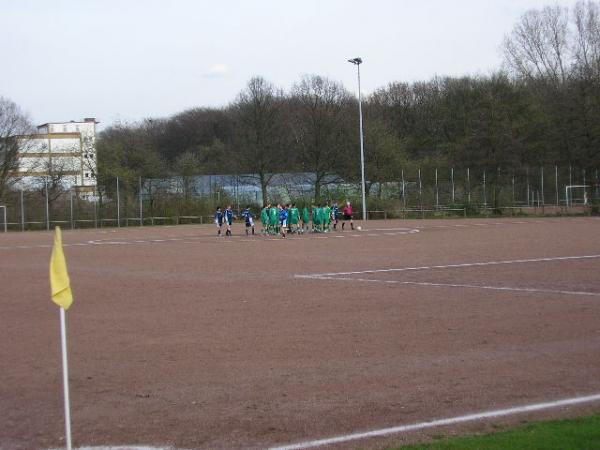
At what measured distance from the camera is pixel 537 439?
5.32 meters

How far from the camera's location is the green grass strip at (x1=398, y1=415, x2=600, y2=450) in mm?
5160

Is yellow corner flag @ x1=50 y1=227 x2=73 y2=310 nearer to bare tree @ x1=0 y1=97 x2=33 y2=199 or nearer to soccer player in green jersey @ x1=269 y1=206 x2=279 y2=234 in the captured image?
soccer player in green jersey @ x1=269 y1=206 x2=279 y2=234

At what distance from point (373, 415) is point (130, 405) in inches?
88.6

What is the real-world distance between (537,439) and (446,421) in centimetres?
89

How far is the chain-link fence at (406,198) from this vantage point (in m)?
55.3

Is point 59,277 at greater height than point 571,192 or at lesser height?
lesser

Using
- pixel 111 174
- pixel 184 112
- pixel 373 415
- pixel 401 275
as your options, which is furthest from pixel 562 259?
pixel 184 112

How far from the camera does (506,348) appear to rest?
884cm

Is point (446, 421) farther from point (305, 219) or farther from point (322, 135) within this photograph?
point (322, 135)

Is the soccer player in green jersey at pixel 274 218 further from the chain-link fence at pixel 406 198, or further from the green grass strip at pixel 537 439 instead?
the green grass strip at pixel 537 439

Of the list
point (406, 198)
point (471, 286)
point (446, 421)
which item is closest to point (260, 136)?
point (406, 198)

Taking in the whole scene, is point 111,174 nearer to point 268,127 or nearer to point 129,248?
point 268,127

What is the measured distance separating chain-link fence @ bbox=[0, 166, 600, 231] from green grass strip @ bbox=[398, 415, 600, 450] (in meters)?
51.6

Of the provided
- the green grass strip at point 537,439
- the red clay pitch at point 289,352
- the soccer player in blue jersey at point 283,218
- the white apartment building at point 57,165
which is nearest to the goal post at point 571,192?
the soccer player in blue jersey at point 283,218
